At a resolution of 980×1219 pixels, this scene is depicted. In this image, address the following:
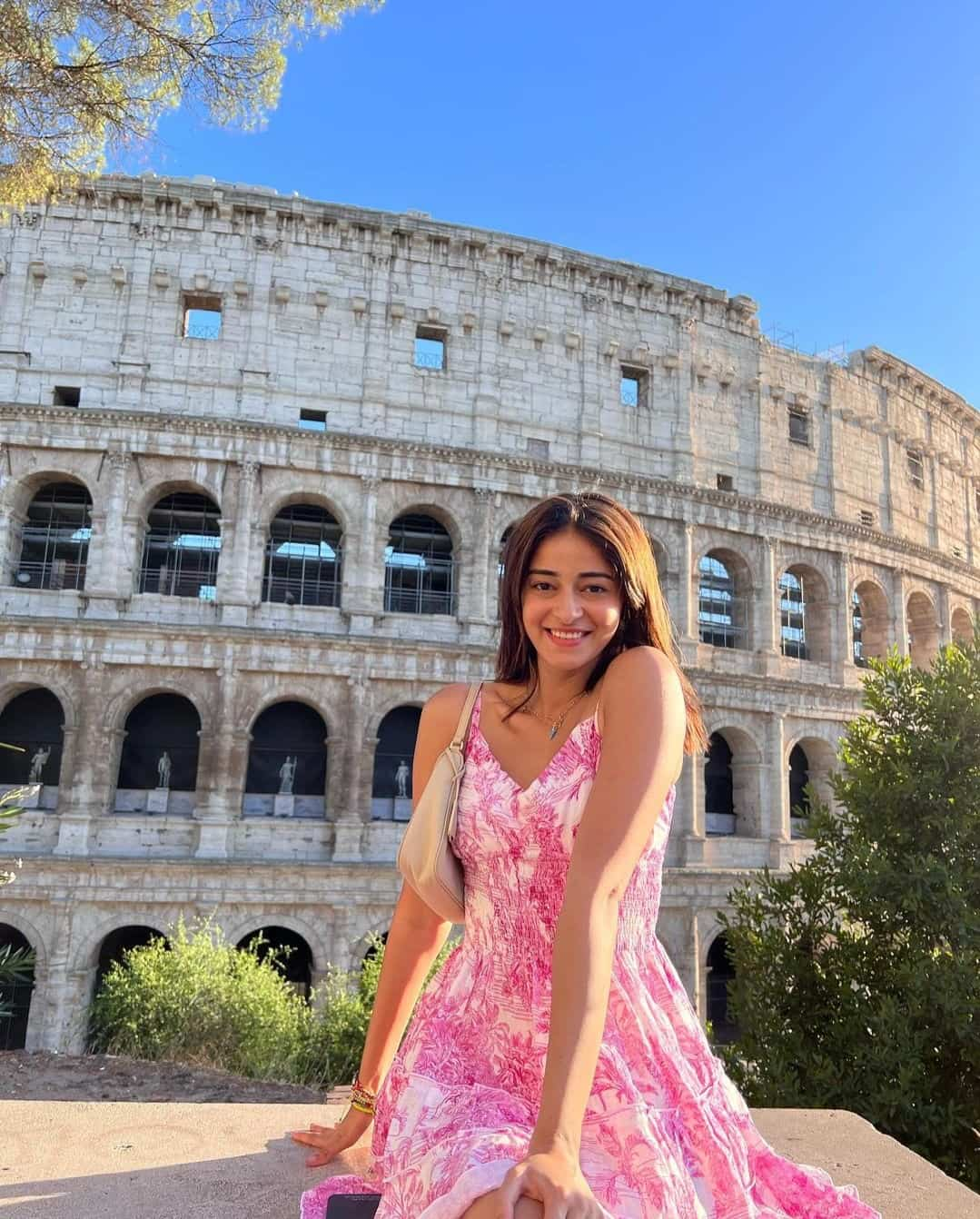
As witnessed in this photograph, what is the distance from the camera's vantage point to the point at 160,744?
56.9ft

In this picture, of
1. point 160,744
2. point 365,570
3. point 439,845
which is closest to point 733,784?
point 365,570

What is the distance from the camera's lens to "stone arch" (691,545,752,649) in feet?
66.1

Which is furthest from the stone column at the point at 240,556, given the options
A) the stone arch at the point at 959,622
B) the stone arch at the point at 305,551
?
the stone arch at the point at 959,622

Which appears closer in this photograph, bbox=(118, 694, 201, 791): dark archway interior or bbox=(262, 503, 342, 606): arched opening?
bbox=(118, 694, 201, 791): dark archway interior

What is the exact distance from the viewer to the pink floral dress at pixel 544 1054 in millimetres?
1739

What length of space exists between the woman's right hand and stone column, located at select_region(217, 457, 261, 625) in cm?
1441

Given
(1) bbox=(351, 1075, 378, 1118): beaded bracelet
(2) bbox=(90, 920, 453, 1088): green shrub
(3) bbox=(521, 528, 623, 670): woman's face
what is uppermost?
(3) bbox=(521, 528, 623, 670): woman's face

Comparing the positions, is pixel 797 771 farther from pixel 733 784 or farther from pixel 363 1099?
pixel 363 1099

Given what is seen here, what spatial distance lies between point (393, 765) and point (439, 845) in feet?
53.6

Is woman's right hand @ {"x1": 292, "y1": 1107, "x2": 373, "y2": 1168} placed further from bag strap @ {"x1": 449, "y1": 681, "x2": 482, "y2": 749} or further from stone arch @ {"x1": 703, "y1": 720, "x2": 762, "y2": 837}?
stone arch @ {"x1": 703, "y1": 720, "x2": 762, "y2": 837}

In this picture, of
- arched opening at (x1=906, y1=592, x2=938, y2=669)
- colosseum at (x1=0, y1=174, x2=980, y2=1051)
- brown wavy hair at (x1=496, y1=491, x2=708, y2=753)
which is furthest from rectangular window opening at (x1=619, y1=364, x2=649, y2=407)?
brown wavy hair at (x1=496, y1=491, x2=708, y2=753)

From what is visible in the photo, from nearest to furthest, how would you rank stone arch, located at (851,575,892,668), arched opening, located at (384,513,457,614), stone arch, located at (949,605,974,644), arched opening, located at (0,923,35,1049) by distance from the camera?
1. arched opening, located at (0,923,35,1049)
2. arched opening, located at (384,513,457,614)
3. stone arch, located at (851,575,892,668)
4. stone arch, located at (949,605,974,644)

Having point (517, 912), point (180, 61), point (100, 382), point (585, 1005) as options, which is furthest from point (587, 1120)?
point (100, 382)

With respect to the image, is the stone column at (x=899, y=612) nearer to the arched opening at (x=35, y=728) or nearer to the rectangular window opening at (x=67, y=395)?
the arched opening at (x=35, y=728)
